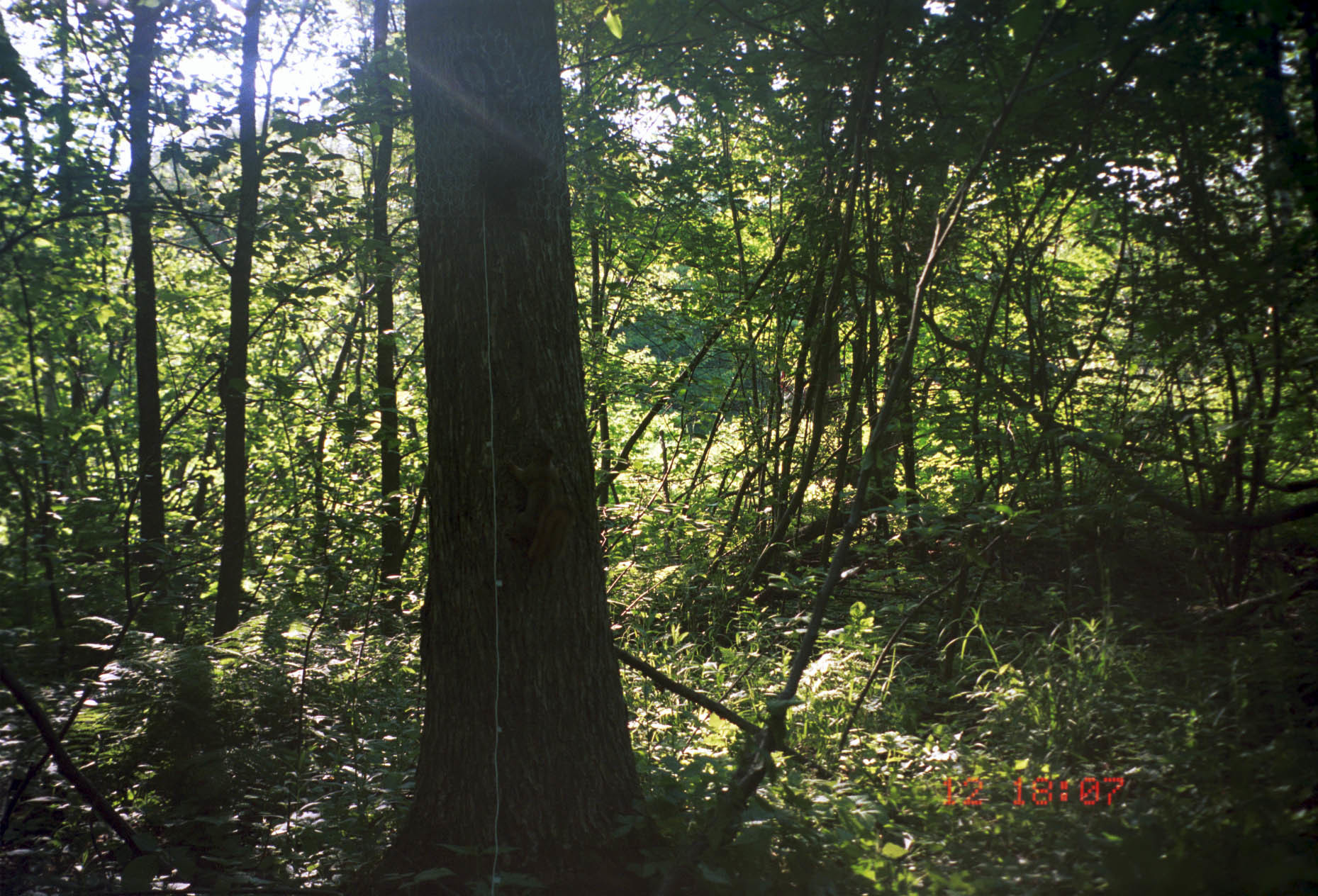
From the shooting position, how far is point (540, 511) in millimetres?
2537

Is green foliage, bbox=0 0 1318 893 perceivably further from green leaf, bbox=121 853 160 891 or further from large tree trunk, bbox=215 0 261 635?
large tree trunk, bbox=215 0 261 635

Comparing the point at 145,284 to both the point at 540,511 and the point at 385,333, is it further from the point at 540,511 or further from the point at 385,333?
the point at 540,511

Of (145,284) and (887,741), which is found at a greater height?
(145,284)

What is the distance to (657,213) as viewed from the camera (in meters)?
7.28

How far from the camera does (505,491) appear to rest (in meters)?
2.57

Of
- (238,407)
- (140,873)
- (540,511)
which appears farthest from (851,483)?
(140,873)

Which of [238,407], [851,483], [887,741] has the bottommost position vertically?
[887,741]

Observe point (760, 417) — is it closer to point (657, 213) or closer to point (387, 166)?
point (657, 213)

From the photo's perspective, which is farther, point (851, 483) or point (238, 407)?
point (851, 483)

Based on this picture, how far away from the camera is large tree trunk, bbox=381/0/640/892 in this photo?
8.25ft
